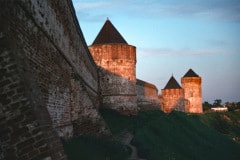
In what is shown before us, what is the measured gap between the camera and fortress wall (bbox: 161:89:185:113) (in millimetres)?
45625

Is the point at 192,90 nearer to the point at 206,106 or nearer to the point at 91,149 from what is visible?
the point at 206,106

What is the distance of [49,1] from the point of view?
8.00 metres

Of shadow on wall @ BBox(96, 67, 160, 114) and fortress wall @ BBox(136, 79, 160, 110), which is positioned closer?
shadow on wall @ BBox(96, 67, 160, 114)

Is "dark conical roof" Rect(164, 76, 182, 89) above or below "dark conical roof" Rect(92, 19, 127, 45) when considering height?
below

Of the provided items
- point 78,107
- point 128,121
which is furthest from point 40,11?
point 128,121

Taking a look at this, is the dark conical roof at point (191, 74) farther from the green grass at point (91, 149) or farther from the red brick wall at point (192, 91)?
the green grass at point (91, 149)

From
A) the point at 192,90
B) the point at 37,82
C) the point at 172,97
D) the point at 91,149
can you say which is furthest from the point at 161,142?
the point at 192,90

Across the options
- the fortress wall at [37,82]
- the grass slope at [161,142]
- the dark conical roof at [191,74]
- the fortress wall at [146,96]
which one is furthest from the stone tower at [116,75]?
the dark conical roof at [191,74]

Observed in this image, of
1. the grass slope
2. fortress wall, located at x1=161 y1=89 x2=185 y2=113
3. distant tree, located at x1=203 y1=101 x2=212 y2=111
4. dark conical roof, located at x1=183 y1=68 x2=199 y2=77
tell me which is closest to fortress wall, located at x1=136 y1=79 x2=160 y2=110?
fortress wall, located at x1=161 y1=89 x2=185 y2=113

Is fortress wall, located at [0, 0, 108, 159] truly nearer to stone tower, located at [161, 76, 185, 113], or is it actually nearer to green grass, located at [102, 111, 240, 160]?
green grass, located at [102, 111, 240, 160]

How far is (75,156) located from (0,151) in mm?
4364

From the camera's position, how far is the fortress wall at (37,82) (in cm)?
395

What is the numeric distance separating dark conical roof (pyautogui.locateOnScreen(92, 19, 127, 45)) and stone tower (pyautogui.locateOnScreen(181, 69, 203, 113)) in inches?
939

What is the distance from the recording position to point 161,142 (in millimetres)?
16500
